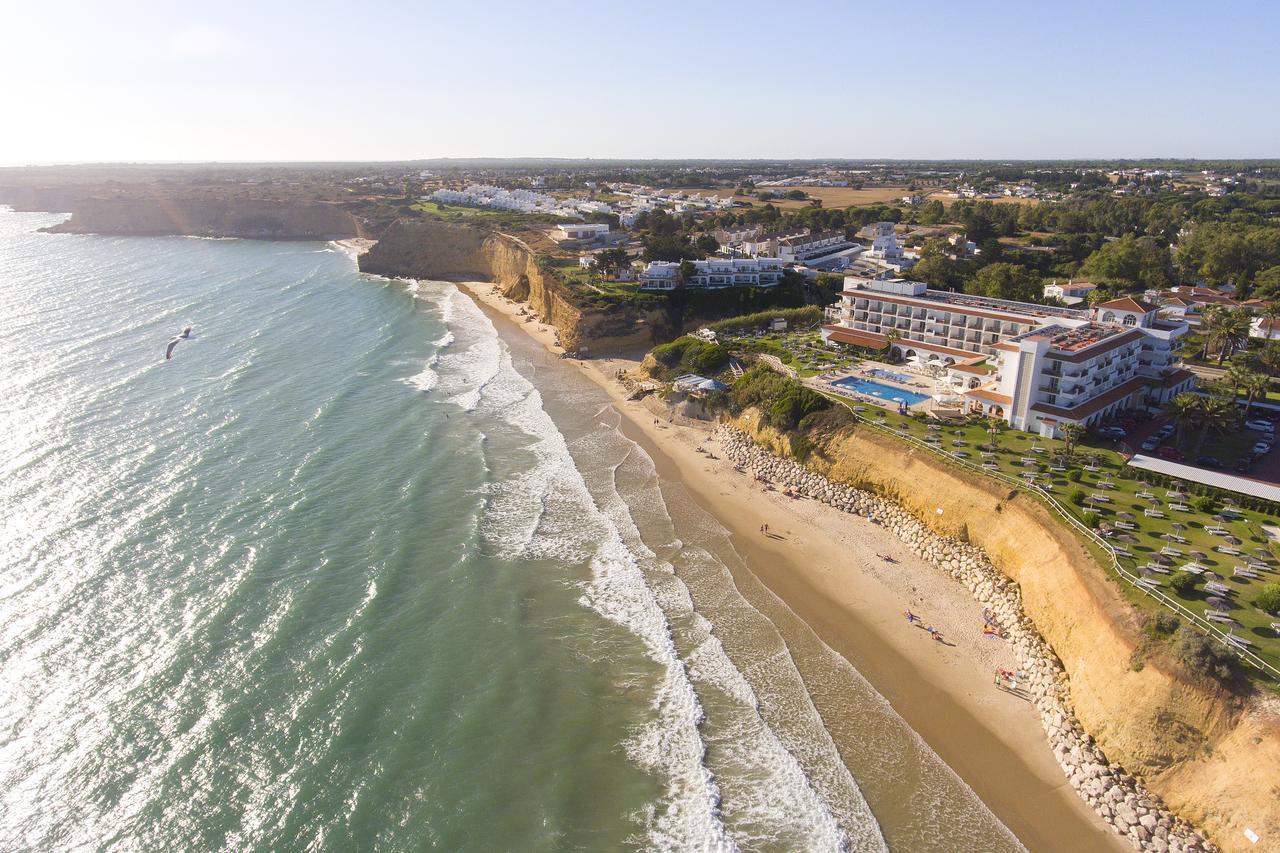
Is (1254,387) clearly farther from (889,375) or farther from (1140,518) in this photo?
(889,375)

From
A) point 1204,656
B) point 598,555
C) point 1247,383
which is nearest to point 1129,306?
point 1247,383

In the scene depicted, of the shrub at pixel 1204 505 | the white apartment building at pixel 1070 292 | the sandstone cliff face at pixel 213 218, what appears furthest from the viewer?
the sandstone cliff face at pixel 213 218

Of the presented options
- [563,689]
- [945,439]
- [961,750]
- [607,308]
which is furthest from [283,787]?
[607,308]

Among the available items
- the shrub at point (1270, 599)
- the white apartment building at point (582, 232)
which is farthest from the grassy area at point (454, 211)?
the shrub at point (1270, 599)

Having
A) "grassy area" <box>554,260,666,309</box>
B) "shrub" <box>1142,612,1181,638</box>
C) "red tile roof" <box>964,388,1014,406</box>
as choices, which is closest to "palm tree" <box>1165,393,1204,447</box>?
"red tile roof" <box>964,388,1014,406</box>

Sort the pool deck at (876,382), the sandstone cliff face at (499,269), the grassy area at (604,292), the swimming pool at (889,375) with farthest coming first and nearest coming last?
→ the grassy area at (604,292) → the sandstone cliff face at (499,269) → the swimming pool at (889,375) → the pool deck at (876,382)

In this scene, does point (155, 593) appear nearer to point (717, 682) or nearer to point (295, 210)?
point (717, 682)

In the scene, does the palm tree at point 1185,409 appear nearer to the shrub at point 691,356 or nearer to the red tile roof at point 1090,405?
the red tile roof at point 1090,405
